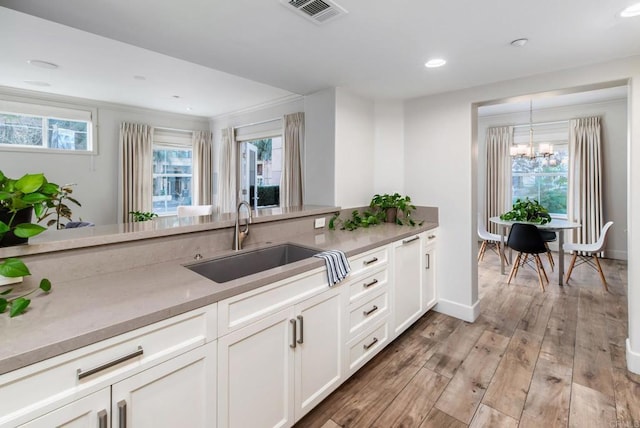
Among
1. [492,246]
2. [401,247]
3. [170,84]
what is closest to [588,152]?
[492,246]

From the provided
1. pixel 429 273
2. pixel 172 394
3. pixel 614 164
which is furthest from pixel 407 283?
pixel 614 164

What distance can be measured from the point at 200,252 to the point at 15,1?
152cm

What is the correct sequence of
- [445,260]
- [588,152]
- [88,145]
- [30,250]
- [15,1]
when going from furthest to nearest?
[588,152] < [88,145] < [445,260] < [15,1] < [30,250]

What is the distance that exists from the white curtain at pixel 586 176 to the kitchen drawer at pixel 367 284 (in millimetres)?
4652

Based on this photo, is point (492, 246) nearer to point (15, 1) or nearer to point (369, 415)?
point (369, 415)

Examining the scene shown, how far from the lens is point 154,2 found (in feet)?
5.05

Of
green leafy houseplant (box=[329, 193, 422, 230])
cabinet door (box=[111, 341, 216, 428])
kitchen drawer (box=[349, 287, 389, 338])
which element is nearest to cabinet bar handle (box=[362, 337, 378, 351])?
kitchen drawer (box=[349, 287, 389, 338])

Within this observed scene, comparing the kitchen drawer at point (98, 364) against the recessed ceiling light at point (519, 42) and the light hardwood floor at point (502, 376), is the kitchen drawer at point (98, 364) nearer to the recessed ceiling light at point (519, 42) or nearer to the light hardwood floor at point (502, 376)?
the light hardwood floor at point (502, 376)

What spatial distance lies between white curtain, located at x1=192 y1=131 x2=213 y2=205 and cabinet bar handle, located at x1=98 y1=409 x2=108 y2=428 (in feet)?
17.6

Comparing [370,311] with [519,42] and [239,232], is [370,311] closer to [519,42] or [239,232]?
[239,232]

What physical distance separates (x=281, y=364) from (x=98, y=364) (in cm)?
81

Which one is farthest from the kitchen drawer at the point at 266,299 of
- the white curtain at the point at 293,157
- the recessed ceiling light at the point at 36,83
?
the recessed ceiling light at the point at 36,83

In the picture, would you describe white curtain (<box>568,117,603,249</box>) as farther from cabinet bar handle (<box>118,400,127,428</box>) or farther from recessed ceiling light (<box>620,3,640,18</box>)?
cabinet bar handle (<box>118,400,127,428</box>)

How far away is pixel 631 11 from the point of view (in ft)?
5.31
